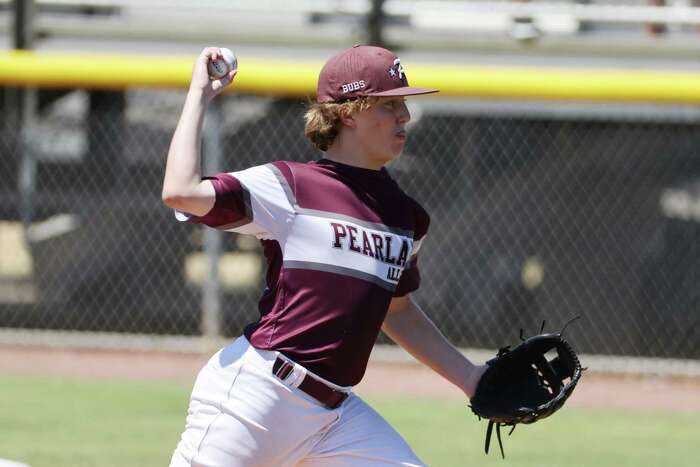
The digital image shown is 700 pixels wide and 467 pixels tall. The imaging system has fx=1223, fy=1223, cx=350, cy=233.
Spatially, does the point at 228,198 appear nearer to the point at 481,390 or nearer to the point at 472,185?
the point at 481,390

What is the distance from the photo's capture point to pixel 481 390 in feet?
11.5

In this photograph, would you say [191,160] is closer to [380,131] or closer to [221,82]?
[221,82]

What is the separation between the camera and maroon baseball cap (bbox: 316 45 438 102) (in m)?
3.26

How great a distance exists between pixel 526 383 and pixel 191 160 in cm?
129

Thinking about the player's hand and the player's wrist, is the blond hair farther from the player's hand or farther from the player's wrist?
the player's wrist

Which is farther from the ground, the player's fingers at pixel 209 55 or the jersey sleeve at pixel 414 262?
the player's fingers at pixel 209 55

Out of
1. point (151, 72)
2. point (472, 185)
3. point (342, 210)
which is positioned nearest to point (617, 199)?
point (472, 185)

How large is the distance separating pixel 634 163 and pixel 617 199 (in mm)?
311

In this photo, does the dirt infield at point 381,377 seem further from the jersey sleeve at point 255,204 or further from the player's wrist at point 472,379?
the jersey sleeve at point 255,204

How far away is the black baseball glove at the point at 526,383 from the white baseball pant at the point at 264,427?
42 centimetres

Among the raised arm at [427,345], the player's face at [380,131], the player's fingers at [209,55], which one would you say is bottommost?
→ the raised arm at [427,345]

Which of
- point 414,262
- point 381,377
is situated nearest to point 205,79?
point 414,262

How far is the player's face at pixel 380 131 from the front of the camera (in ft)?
10.8

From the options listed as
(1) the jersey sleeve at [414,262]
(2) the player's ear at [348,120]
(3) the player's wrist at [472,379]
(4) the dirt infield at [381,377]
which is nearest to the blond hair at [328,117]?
(2) the player's ear at [348,120]
